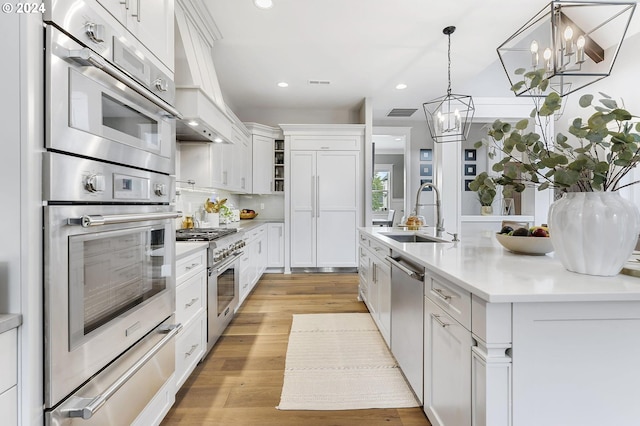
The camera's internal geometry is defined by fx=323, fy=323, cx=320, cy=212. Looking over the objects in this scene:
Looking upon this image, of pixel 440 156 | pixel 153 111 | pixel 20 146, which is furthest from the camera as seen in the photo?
pixel 440 156

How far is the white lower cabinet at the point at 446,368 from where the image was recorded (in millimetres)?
1144

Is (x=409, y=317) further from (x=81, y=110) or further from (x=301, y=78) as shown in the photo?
(x=301, y=78)

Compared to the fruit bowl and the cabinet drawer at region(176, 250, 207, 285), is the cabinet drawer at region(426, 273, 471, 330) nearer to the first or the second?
the fruit bowl

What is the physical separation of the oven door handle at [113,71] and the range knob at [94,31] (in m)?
0.06

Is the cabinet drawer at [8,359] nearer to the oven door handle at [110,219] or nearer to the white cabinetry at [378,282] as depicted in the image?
the oven door handle at [110,219]

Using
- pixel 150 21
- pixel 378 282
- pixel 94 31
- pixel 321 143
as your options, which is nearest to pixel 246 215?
pixel 321 143

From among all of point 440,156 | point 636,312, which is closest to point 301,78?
point 440,156

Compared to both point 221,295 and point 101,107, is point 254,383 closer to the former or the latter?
point 221,295

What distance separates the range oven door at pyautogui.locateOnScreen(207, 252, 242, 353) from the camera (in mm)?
2320

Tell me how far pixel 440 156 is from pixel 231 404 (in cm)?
480

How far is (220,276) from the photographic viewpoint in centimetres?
252

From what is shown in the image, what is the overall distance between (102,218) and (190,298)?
3.53ft

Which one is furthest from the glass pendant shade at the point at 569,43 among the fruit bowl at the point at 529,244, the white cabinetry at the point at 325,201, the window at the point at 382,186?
the window at the point at 382,186

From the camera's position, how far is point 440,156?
5.37 meters
